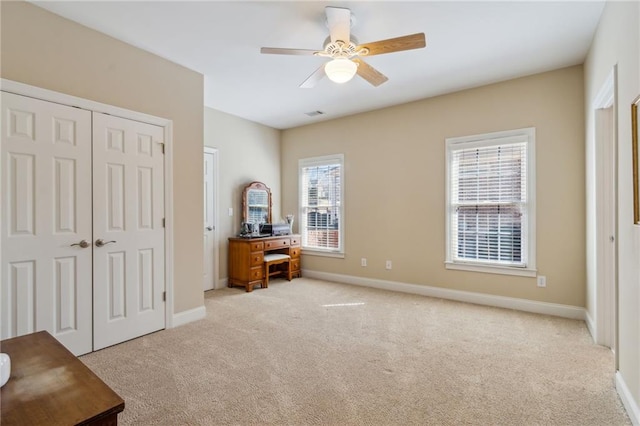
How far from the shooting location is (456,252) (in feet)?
13.9

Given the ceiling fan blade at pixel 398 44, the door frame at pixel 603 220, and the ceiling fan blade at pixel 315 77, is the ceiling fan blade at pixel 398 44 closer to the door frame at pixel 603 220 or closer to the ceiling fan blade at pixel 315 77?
the ceiling fan blade at pixel 315 77

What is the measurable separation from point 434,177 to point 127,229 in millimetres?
3722

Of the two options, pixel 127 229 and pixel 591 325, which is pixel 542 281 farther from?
pixel 127 229

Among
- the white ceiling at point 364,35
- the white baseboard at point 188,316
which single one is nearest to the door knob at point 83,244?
the white baseboard at point 188,316

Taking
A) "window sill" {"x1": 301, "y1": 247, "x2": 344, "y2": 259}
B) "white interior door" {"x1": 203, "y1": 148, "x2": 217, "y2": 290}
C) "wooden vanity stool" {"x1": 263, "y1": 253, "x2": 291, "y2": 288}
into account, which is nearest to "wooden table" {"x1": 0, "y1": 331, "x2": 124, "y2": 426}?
"white interior door" {"x1": 203, "y1": 148, "x2": 217, "y2": 290}

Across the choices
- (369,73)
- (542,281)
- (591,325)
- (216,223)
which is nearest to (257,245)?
(216,223)

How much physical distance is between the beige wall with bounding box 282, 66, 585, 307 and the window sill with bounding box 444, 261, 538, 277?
0.06 m

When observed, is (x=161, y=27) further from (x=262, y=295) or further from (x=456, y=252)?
(x=456, y=252)

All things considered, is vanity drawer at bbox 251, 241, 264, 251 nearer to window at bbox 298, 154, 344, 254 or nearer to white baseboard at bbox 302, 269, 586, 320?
window at bbox 298, 154, 344, 254

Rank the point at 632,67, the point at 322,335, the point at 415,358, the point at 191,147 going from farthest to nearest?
the point at 191,147 → the point at 322,335 → the point at 415,358 → the point at 632,67

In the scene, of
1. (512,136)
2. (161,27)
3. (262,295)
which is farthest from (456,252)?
(161,27)

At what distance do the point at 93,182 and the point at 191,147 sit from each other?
1.06m

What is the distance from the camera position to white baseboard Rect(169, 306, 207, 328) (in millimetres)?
3342

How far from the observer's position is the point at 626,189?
1.97 metres
